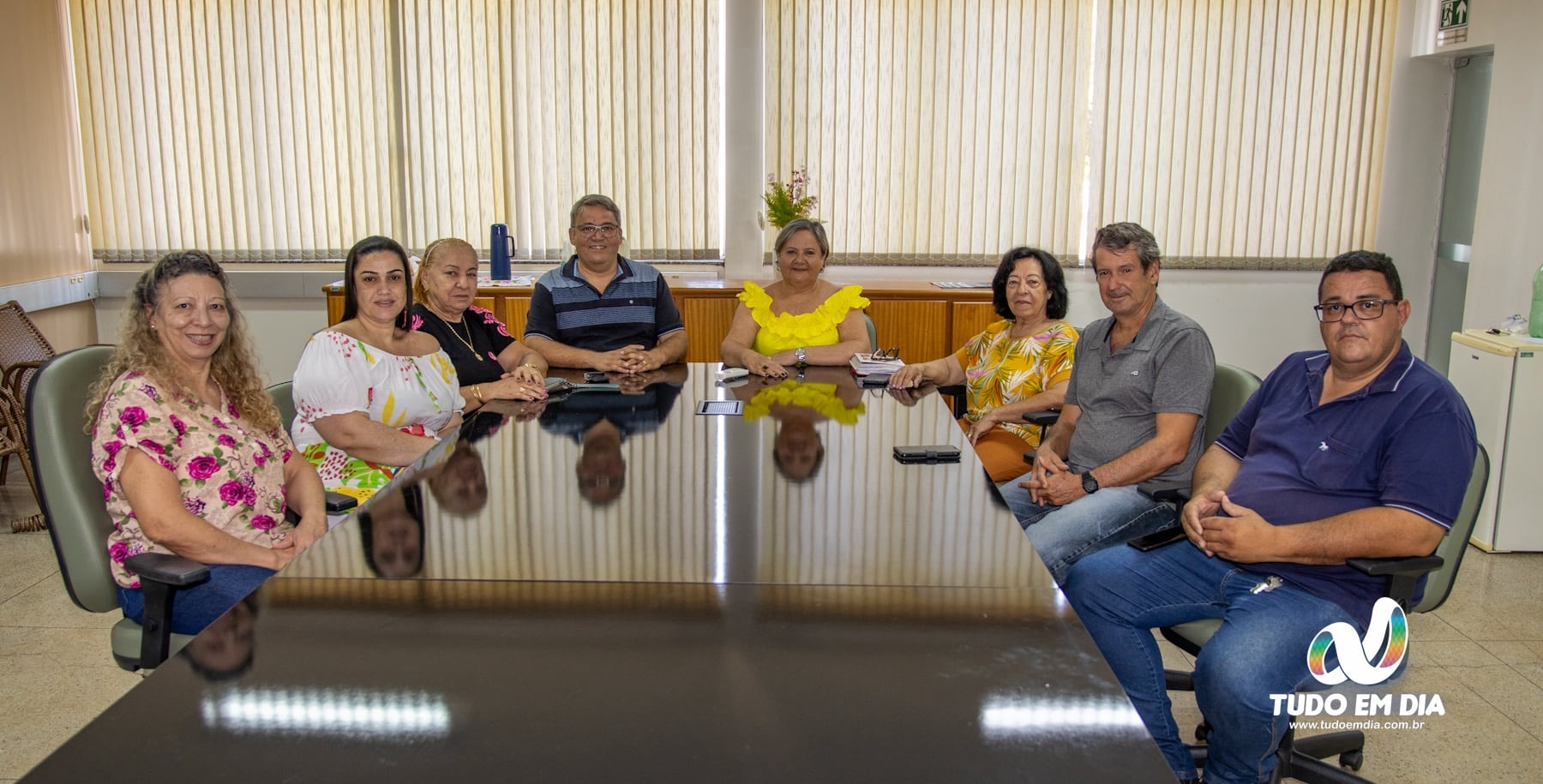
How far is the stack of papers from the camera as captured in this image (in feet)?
13.0

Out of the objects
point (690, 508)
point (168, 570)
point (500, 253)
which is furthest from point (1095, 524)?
point (500, 253)

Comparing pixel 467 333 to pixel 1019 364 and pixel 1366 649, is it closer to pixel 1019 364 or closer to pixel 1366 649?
pixel 1019 364

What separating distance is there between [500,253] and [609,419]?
2.99 meters

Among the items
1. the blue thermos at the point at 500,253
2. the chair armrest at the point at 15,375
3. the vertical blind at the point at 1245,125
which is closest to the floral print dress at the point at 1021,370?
the vertical blind at the point at 1245,125

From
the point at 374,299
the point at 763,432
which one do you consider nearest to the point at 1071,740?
the point at 763,432

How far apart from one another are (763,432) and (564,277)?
179 centimetres

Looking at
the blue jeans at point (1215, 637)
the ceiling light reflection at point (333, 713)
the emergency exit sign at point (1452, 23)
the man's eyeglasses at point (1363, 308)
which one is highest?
the emergency exit sign at point (1452, 23)

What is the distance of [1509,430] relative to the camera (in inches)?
163

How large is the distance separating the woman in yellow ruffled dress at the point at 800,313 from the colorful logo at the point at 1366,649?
7.49 ft

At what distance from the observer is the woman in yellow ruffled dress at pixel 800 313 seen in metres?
4.31

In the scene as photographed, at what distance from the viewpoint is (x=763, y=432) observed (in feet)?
9.53

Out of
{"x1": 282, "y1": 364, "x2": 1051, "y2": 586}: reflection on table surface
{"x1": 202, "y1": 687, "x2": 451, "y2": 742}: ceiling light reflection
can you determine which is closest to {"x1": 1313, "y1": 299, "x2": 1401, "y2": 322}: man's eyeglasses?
{"x1": 282, "y1": 364, "x2": 1051, "y2": 586}: reflection on table surface

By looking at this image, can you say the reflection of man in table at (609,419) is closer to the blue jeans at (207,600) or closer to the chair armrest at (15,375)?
the blue jeans at (207,600)

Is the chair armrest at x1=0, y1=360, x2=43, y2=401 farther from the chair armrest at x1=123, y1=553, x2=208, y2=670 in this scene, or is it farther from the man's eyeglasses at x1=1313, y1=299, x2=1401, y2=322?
the man's eyeglasses at x1=1313, y1=299, x2=1401, y2=322
